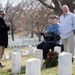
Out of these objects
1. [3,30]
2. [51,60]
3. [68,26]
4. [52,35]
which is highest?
[68,26]

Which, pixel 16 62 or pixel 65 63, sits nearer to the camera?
pixel 65 63

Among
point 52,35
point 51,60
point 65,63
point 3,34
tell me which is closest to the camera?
point 65,63

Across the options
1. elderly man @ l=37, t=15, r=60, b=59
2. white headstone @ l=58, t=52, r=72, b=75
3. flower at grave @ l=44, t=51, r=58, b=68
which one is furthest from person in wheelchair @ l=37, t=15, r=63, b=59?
white headstone @ l=58, t=52, r=72, b=75

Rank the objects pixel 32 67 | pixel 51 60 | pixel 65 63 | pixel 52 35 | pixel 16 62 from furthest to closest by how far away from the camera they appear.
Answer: pixel 52 35 < pixel 51 60 < pixel 16 62 < pixel 65 63 < pixel 32 67

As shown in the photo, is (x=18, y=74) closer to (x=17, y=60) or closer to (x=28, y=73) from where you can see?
(x=17, y=60)

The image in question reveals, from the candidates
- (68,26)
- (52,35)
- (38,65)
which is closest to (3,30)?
(52,35)

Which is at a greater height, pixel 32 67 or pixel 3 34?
pixel 3 34

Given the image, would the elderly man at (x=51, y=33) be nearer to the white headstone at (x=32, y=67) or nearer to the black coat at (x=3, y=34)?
the black coat at (x=3, y=34)

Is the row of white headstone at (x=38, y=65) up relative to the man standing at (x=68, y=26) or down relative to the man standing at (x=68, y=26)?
down

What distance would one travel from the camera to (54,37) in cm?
837

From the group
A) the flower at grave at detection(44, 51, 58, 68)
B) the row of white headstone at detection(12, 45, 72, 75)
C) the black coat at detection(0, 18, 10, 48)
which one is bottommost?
the flower at grave at detection(44, 51, 58, 68)

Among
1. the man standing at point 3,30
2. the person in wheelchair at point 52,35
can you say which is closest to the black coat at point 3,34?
the man standing at point 3,30

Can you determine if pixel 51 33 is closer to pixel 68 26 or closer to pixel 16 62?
pixel 68 26

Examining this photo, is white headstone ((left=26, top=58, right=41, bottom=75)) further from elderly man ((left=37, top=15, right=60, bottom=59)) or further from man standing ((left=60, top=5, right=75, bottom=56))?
elderly man ((left=37, top=15, right=60, bottom=59))
